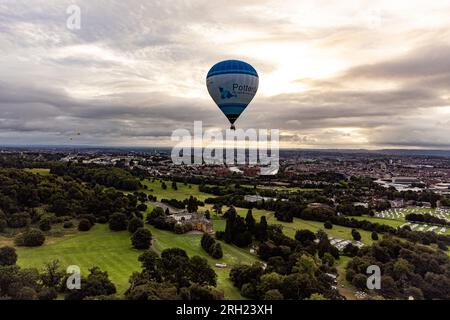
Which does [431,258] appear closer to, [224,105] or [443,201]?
[224,105]

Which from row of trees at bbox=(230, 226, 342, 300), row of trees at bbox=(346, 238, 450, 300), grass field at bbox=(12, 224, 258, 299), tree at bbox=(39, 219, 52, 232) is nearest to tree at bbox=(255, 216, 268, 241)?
row of trees at bbox=(230, 226, 342, 300)

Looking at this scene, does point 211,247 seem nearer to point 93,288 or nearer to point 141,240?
point 141,240

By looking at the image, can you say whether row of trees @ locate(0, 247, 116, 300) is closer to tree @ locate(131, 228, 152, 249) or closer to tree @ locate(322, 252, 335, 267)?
tree @ locate(131, 228, 152, 249)

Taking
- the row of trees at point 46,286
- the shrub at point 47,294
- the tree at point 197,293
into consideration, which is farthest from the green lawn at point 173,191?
the shrub at point 47,294

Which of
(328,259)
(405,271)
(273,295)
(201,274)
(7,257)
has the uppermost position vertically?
(7,257)

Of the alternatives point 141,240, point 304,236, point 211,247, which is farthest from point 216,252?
point 304,236
